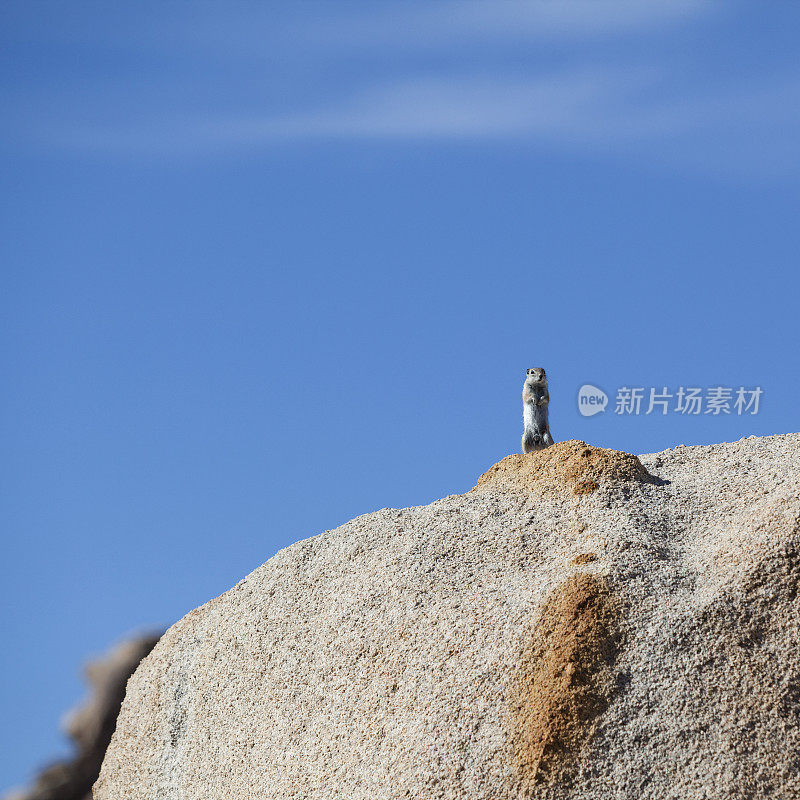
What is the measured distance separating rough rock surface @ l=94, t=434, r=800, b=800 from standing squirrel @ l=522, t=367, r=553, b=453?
1.97 ft

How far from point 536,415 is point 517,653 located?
12.5 feet

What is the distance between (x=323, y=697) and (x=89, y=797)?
434 centimetres

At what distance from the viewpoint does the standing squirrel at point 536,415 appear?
10.9 m

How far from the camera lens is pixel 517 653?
24.8 feet

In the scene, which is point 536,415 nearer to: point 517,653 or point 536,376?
point 536,376

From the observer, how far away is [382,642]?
825 cm

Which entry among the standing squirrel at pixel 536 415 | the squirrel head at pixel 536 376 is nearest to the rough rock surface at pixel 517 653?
the standing squirrel at pixel 536 415

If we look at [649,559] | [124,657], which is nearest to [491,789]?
[649,559]

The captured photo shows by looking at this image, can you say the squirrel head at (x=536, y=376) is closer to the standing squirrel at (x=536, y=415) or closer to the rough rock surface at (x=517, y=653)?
the standing squirrel at (x=536, y=415)

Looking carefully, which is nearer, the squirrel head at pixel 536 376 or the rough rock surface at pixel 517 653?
the rough rock surface at pixel 517 653

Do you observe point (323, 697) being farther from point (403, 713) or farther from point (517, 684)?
point (517, 684)

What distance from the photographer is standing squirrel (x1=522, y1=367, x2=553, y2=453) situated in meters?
10.9

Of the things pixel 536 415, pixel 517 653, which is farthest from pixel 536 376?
pixel 517 653

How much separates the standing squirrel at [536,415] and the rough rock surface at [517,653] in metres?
0.60
